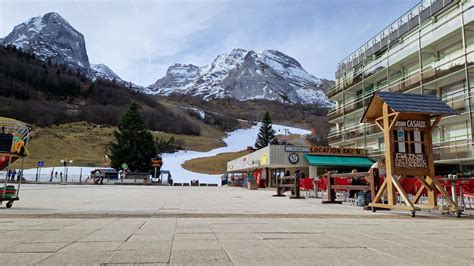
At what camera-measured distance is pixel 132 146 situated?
60.4 meters

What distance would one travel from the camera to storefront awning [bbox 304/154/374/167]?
3675cm

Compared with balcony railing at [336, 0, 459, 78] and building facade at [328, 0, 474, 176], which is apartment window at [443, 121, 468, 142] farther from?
balcony railing at [336, 0, 459, 78]

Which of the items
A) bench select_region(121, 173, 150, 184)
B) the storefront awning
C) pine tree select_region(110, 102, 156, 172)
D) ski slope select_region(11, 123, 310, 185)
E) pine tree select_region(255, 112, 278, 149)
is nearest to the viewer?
the storefront awning

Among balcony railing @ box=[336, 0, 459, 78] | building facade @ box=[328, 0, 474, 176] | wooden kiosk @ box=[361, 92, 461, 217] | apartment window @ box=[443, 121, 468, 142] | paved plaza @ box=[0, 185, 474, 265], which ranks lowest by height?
paved plaza @ box=[0, 185, 474, 265]

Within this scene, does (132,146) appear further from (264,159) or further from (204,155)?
(204,155)

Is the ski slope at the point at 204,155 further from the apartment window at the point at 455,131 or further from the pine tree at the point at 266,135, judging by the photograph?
the apartment window at the point at 455,131

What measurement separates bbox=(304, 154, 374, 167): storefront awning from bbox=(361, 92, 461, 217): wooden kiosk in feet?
86.4

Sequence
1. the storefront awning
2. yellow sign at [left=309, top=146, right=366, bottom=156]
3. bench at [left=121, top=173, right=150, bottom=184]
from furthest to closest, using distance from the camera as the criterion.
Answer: bench at [left=121, top=173, right=150, bottom=184], yellow sign at [left=309, top=146, right=366, bottom=156], the storefront awning

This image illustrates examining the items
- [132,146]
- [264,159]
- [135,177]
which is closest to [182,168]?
[132,146]

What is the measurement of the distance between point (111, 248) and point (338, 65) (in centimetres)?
4852

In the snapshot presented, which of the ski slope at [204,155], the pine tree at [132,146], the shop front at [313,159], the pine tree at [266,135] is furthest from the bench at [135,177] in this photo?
the pine tree at [266,135]

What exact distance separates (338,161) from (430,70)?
12.3 meters

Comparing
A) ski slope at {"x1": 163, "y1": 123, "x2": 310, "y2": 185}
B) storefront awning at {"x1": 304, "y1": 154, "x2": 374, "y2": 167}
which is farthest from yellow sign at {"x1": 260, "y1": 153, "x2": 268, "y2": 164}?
ski slope at {"x1": 163, "y1": 123, "x2": 310, "y2": 185}

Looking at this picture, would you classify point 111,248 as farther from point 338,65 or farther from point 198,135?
point 198,135
